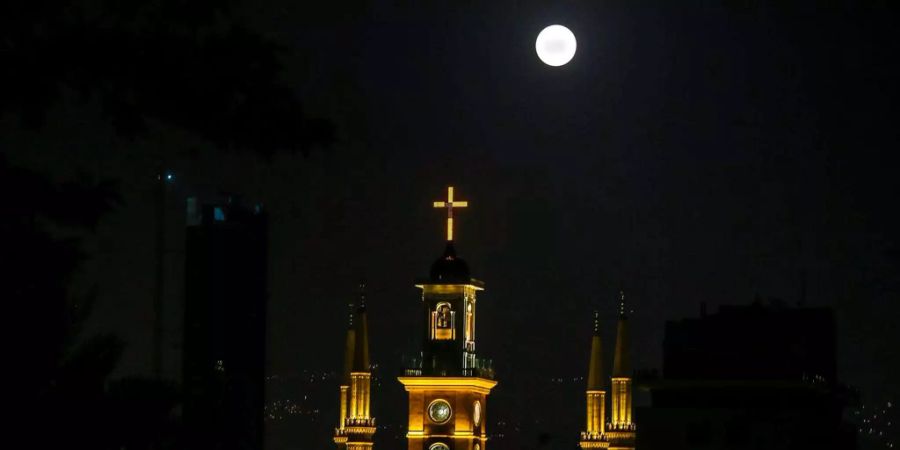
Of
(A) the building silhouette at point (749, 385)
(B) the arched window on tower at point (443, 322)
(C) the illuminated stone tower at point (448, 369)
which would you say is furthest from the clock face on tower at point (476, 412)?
(A) the building silhouette at point (749, 385)

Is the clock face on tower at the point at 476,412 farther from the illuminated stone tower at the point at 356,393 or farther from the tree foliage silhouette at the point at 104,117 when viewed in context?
the tree foliage silhouette at the point at 104,117

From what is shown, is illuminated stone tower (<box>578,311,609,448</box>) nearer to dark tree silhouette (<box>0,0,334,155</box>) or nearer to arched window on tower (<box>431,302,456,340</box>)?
arched window on tower (<box>431,302,456,340</box>)

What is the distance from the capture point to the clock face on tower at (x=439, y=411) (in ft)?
342

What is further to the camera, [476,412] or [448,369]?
[476,412]

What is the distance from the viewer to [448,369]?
339 ft

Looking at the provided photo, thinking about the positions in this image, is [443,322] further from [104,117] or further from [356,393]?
[104,117]

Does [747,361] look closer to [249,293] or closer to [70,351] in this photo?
[249,293]

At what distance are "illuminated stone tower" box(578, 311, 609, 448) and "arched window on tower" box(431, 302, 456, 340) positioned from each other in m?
8.30

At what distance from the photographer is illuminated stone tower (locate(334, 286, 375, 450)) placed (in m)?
106

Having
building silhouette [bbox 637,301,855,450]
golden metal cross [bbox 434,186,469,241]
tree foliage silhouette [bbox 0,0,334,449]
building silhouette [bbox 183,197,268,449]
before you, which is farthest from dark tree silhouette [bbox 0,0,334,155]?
building silhouette [bbox 183,197,268,449]

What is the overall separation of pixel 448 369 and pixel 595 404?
8008mm

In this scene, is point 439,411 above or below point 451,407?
below

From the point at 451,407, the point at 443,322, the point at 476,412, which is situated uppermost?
the point at 443,322

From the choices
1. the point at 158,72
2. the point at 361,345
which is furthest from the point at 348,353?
the point at 158,72
